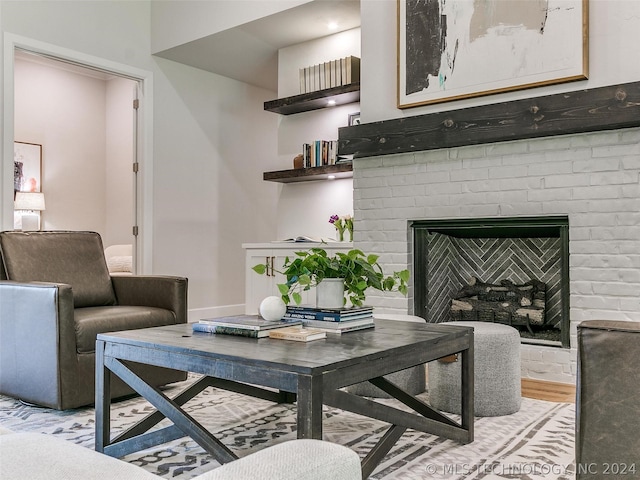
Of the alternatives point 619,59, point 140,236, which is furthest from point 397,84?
point 140,236

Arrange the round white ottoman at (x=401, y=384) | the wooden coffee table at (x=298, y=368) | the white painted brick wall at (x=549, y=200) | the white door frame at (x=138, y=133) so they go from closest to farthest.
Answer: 1. the wooden coffee table at (x=298, y=368)
2. the round white ottoman at (x=401, y=384)
3. the white painted brick wall at (x=549, y=200)
4. the white door frame at (x=138, y=133)

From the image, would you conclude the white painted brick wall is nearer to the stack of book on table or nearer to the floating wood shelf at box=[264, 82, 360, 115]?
the floating wood shelf at box=[264, 82, 360, 115]

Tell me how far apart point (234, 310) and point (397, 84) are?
11.0ft

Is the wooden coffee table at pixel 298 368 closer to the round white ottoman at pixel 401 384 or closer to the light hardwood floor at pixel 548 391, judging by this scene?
the round white ottoman at pixel 401 384

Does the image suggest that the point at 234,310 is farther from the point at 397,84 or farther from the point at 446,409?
the point at 446,409

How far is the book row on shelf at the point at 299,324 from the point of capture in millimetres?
1881

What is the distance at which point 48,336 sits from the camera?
2.61m

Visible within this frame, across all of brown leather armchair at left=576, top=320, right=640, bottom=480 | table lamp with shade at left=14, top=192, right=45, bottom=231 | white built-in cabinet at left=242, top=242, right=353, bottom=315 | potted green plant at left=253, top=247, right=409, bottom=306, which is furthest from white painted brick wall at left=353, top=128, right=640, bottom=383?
table lamp with shade at left=14, top=192, right=45, bottom=231

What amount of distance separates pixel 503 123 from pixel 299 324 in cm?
188

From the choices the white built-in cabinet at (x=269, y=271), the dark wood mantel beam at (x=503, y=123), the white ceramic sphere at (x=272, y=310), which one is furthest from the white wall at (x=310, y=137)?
the white ceramic sphere at (x=272, y=310)

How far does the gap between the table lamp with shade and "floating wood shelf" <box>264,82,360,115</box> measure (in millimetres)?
2913

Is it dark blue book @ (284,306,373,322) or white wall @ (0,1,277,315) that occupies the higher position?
white wall @ (0,1,277,315)

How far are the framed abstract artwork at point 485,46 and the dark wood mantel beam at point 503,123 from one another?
5.0 inches

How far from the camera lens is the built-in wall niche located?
3537 millimetres
